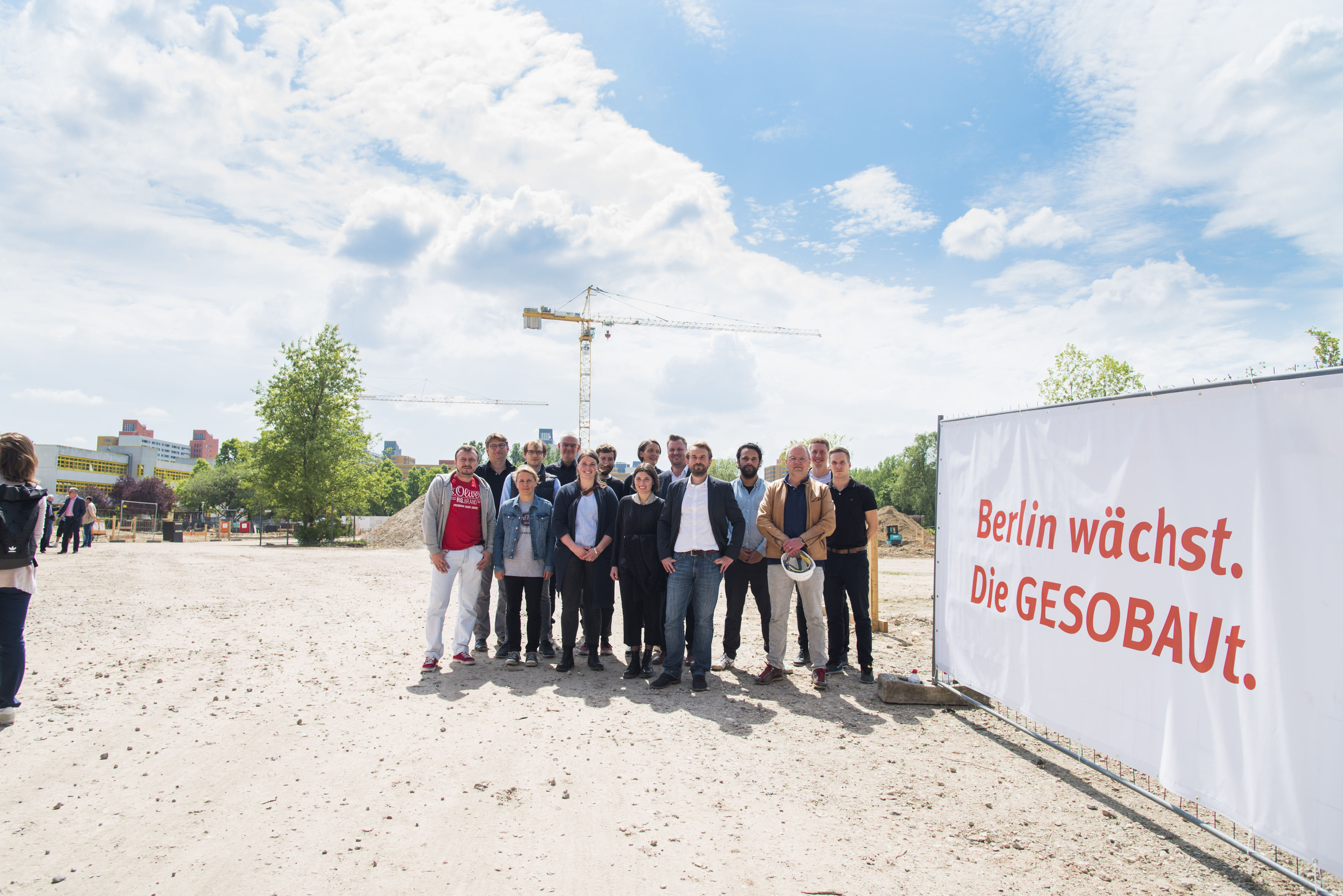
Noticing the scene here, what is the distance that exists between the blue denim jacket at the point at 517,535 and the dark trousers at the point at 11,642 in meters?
3.46

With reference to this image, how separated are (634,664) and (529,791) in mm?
2532

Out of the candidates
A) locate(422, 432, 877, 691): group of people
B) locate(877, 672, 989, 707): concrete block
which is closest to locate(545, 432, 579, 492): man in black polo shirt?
locate(422, 432, 877, 691): group of people

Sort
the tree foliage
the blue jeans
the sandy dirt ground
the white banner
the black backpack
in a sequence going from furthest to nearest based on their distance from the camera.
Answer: the tree foliage, the blue jeans, the black backpack, the sandy dirt ground, the white banner

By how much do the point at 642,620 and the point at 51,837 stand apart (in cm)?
428

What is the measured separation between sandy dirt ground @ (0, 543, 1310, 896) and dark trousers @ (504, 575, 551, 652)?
378 millimetres

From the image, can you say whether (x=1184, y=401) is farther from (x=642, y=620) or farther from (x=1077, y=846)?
(x=642, y=620)

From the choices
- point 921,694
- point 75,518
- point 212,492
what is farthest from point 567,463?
point 212,492

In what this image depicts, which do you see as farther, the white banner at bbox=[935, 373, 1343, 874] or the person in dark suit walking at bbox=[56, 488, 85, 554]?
the person in dark suit walking at bbox=[56, 488, 85, 554]

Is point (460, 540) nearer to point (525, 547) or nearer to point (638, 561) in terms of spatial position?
point (525, 547)

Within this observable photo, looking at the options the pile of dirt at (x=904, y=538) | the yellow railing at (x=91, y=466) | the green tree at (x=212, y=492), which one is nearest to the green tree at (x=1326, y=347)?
the pile of dirt at (x=904, y=538)

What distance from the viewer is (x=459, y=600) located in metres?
6.62

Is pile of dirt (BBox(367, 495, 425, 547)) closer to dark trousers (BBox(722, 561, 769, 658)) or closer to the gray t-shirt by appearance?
the gray t-shirt

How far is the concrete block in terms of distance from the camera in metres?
5.43

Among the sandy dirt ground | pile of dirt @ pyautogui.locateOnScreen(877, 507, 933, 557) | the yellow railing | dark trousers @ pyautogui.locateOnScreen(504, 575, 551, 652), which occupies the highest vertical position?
the yellow railing
